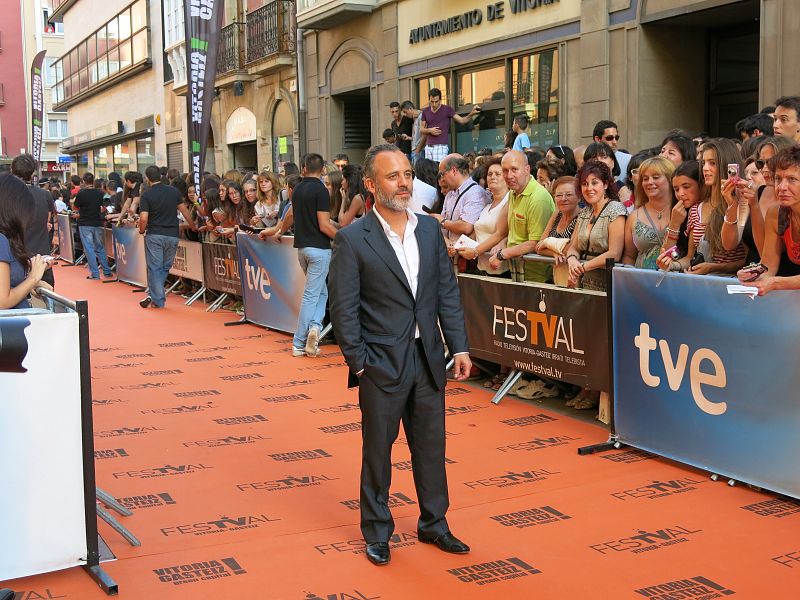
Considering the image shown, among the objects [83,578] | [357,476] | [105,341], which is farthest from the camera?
[105,341]

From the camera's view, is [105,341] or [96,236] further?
[96,236]

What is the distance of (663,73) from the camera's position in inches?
516

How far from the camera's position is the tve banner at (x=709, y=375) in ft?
17.1

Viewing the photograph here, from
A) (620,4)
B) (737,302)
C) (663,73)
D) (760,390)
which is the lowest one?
(760,390)

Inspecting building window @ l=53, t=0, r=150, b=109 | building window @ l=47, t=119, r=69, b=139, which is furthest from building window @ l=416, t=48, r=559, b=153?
building window @ l=47, t=119, r=69, b=139

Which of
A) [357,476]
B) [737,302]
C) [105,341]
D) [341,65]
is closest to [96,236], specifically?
[341,65]

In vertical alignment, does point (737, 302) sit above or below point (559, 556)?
above

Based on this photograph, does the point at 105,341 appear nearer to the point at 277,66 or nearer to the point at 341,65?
the point at 341,65

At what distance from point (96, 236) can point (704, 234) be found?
621 inches

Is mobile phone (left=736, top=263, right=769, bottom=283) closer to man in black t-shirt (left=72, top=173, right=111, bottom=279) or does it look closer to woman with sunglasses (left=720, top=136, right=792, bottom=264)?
woman with sunglasses (left=720, top=136, right=792, bottom=264)

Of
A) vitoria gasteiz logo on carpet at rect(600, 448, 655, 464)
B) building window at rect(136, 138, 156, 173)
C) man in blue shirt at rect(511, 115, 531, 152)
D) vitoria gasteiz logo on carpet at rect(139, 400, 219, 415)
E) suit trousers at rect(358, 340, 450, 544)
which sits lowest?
vitoria gasteiz logo on carpet at rect(139, 400, 219, 415)

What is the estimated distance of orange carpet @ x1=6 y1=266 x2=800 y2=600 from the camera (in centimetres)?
438

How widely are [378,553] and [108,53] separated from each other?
4316cm

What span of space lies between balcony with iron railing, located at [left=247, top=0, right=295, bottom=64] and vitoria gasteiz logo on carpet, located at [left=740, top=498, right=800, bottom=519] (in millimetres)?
20692
